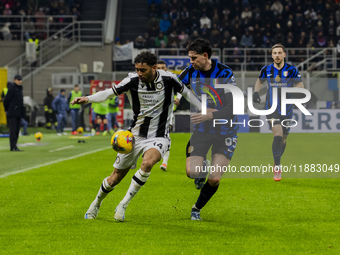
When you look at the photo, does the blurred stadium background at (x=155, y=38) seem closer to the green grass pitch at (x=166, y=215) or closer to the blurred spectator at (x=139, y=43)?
the blurred spectator at (x=139, y=43)

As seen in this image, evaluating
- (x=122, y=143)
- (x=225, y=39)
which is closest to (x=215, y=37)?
(x=225, y=39)

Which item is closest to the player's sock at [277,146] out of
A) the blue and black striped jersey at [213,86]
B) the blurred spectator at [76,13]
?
the blue and black striped jersey at [213,86]

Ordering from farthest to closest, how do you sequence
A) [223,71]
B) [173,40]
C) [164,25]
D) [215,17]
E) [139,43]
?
[164,25], [215,17], [173,40], [139,43], [223,71]

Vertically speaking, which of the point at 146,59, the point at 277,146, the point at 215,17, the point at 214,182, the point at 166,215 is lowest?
the point at 166,215

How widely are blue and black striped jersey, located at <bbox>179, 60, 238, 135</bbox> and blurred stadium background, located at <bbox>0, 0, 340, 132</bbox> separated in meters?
24.8

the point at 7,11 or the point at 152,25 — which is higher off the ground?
the point at 7,11

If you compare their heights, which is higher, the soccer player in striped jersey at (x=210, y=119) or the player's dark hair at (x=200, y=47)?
the player's dark hair at (x=200, y=47)

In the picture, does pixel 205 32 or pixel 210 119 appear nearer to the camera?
pixel 210 119

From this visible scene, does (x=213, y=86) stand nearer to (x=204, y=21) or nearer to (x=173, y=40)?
(x=173, y=40)

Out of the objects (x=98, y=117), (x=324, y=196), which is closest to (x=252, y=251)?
(x=324, y=196)

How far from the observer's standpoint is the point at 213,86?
8.09 metres

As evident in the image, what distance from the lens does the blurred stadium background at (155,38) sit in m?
35.4

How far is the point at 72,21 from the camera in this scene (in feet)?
134

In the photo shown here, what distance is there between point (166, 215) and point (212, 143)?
44.1 inches
